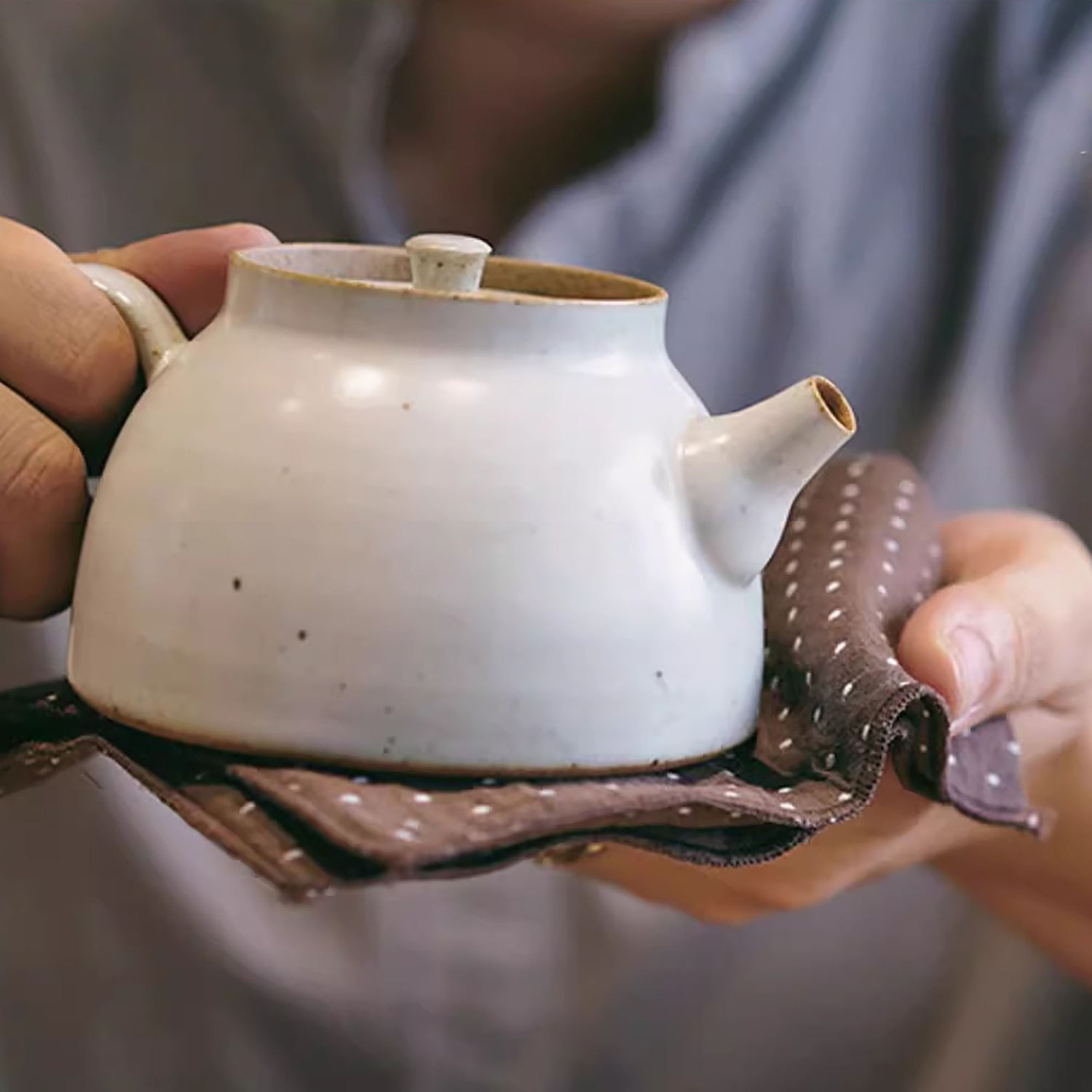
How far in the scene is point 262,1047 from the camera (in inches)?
26.5

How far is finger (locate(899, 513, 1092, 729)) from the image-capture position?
35cm

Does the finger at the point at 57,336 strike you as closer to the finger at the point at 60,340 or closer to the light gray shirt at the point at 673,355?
the finger at the point at 60,340

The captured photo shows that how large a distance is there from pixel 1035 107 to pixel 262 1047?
1.94ft

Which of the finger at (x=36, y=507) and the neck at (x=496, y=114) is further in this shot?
the neck at (x=496, y=114)

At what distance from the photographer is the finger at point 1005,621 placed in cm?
35

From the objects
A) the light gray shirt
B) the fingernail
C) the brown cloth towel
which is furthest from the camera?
the light gray shirt

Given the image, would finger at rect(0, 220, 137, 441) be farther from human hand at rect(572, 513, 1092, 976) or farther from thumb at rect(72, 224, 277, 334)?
human hand at rect(572, 513, 1092, 976)

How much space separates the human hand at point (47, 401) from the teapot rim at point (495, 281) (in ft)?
0.14

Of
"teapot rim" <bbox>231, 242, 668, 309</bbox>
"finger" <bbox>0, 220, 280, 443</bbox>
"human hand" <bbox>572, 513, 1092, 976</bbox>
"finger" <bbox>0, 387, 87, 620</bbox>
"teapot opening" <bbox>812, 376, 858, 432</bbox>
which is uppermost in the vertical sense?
"teapot rim" <bbox>231, 242, 668, 309</bbox>

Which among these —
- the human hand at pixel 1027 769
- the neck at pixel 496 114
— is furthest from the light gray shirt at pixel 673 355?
the human hand at pixel 1027 769

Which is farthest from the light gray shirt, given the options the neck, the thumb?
the thumb

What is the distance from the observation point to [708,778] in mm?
285

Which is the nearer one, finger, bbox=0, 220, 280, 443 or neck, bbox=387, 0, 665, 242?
finger, bbox=0, 220, 280, 443

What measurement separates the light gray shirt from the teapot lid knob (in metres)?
0.36
